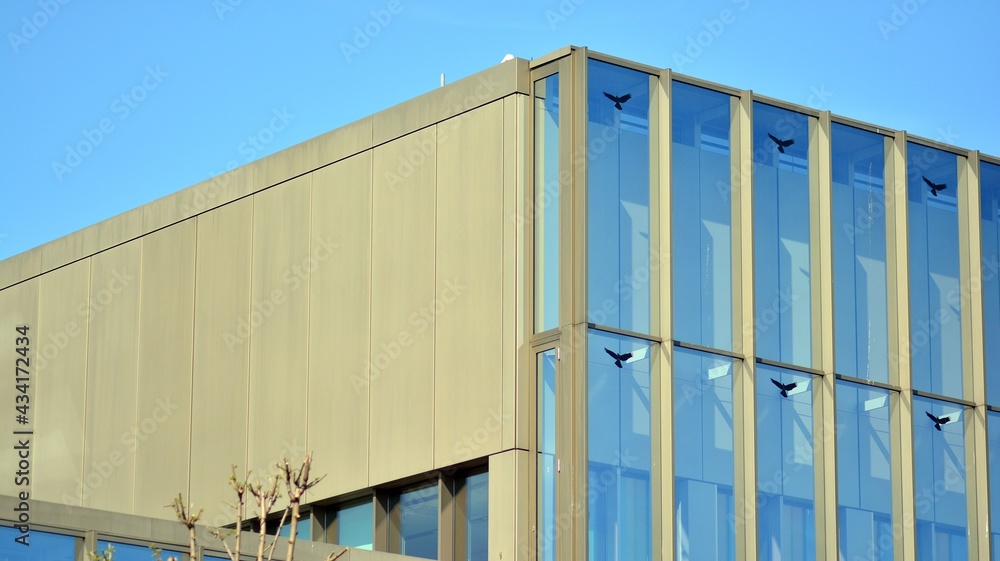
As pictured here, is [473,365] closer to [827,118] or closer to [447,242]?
[447,242]

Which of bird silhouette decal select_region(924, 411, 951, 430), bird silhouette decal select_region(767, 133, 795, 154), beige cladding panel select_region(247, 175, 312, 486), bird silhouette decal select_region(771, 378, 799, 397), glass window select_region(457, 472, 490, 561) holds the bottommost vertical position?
glass window select_region(457, 472, 490, 561)

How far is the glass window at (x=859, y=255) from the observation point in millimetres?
29781

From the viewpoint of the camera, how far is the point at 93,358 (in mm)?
35844

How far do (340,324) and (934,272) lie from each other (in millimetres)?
10543

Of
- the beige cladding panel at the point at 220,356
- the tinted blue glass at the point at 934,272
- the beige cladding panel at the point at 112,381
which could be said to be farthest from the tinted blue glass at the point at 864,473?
the beige cladding panel at the point at 112,381

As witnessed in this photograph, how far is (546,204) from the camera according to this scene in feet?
91.6

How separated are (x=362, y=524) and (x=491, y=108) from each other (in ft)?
24.4

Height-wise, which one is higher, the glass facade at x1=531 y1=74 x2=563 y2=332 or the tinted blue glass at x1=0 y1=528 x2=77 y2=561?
the glass facade at x1=531 y1=74 x2=563 y2=332

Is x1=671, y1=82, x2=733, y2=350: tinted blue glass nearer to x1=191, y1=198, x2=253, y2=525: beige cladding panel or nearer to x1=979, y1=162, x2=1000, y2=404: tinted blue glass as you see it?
x1=979, y1=162, x2=1000, y2=404: tinted blue glass

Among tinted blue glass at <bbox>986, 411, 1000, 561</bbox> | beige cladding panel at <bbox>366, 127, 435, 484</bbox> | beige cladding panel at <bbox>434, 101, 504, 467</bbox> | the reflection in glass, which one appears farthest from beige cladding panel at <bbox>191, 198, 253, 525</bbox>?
tinted blue glass at <bbox>986, 411, 1000, 561</bbox>

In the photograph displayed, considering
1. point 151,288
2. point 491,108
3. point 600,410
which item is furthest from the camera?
point 151,288

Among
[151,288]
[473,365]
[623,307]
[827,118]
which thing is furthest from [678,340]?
[151,288]

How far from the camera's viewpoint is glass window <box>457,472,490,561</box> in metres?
28.0

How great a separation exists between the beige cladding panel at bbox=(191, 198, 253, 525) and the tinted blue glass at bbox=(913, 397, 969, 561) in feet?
39.2
